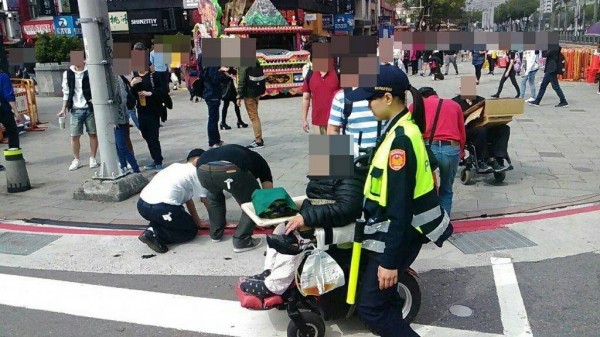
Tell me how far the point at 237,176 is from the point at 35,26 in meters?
37.6

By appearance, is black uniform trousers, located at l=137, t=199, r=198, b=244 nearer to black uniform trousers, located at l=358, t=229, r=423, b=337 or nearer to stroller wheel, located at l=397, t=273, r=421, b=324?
stroller wheel, located at l=397, t=273, r=421, b=324

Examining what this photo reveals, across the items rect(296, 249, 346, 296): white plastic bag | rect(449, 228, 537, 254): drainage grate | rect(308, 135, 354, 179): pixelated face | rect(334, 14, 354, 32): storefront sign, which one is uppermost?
rect(334, 14, 354, 32): storefront sign

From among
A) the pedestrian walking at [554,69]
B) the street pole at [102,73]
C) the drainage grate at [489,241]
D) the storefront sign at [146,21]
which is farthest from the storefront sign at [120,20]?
the drainage grate at [489,241]

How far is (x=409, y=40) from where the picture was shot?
14641mm

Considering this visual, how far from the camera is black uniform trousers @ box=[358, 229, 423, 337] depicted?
2.77m

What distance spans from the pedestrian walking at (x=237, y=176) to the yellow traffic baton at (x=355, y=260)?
187 centimetres

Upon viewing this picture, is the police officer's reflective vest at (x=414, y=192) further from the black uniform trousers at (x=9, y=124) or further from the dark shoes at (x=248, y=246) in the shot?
the black uniform trousers at (x=9, y=124)

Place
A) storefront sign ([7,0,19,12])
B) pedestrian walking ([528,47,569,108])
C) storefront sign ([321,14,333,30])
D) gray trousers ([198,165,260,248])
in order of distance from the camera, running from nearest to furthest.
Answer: gray trousers ([198,165,260,248]) → pedestrian walking ([528,47,569,108]) → storefront sign ([7,0,19,12]) → storefront sign ([321,14,333,30])

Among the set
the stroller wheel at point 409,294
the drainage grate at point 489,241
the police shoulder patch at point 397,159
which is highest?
the police shoulder patch at point 397,159

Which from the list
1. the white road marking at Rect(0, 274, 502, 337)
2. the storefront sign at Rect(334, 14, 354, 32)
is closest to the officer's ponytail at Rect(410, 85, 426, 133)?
the white road marking at Rect(0, 274, 502, 337)

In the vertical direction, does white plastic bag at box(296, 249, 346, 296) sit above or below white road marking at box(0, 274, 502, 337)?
above

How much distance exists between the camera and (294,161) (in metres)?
8.14

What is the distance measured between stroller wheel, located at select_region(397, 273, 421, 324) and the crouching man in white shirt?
2.41m

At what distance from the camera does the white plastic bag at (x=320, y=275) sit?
10.0ft
